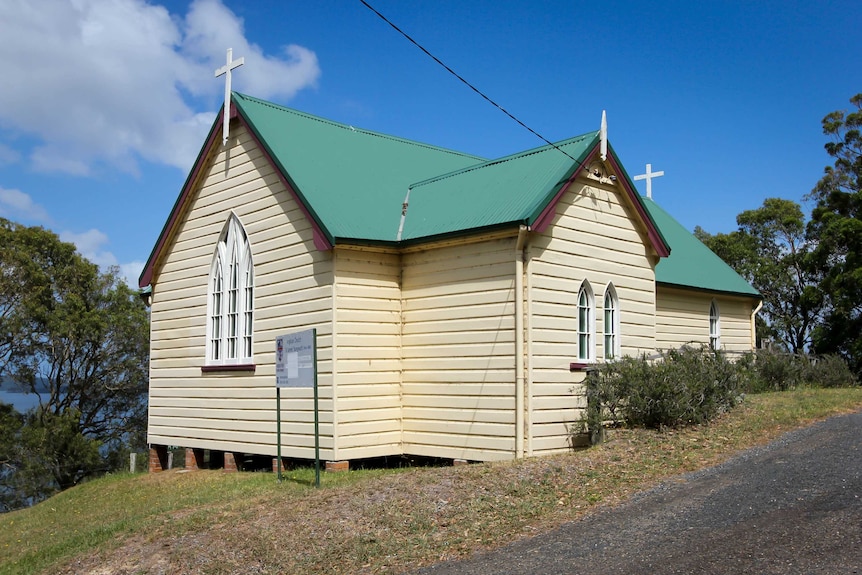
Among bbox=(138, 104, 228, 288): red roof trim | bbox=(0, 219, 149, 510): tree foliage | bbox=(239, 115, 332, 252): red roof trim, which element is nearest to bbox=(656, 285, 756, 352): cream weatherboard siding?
bbox=(239, 115, 332, 252): red roof trim

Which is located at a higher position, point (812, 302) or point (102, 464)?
point (812, 302)

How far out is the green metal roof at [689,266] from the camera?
21344 mm

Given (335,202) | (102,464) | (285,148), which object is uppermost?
(285,148)

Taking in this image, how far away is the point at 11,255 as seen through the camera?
35344 mm

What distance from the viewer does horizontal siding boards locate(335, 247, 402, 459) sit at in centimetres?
1439

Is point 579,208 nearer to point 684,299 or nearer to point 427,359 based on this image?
point 427,359

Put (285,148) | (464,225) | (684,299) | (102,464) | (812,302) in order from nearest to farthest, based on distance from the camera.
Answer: (464,225)
(285,148)
(684,299)
(812,302)
(102,464)

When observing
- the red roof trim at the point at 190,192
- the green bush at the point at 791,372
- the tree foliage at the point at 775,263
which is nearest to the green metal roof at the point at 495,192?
the red roof trim at the point at 190,192

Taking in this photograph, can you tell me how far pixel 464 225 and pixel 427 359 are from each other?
2518mm

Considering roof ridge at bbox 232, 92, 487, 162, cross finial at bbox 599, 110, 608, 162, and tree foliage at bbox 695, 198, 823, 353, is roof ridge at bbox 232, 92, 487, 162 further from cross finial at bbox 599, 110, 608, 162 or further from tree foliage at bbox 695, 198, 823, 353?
tree foliage at bbox 695, 198, 823, 353

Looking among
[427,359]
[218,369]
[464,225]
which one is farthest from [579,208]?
[218,369]

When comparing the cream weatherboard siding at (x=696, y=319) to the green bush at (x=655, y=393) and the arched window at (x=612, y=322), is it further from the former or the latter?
the green bush at (x=655, y=393)

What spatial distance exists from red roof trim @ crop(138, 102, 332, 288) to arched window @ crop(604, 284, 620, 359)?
5560 millimetres

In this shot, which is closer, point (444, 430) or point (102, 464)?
point (444, 430)
